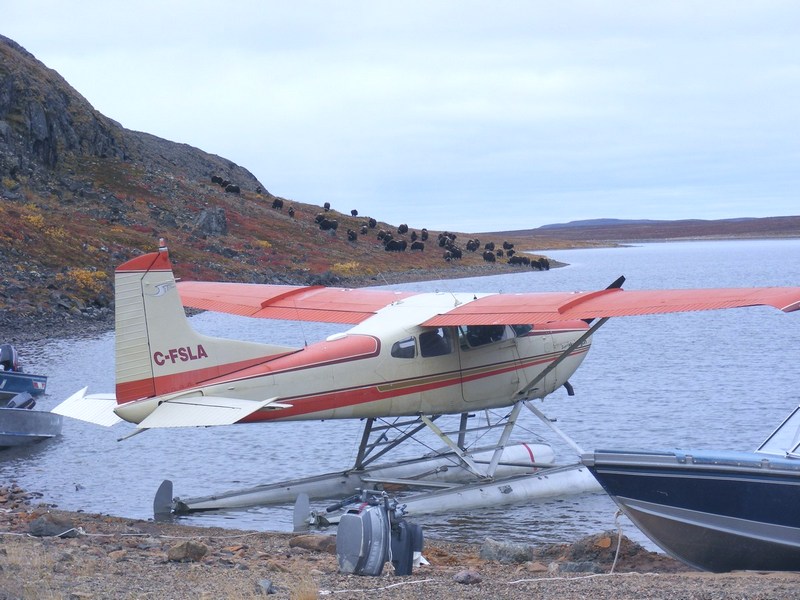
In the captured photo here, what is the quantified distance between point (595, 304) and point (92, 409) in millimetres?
6769

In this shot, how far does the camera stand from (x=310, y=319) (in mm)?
16797

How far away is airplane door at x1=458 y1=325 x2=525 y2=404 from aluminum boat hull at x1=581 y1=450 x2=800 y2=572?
4.62 m

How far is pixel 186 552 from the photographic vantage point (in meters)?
10.1

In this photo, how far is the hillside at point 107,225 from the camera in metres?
43.0

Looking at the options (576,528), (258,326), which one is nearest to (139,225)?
Result: (258,326)

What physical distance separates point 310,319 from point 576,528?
17.7 ft

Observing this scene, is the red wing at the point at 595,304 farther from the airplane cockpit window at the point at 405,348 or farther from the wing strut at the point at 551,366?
the wing strut at the point at 551,366

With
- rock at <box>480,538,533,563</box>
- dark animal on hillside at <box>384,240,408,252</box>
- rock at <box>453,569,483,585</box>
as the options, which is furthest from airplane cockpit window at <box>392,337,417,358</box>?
dark animal on hillside at <box>384,240,408,252</box>

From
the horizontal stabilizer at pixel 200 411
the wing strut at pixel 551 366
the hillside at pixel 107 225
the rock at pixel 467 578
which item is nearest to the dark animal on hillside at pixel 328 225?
the hillside at pixel 107 225

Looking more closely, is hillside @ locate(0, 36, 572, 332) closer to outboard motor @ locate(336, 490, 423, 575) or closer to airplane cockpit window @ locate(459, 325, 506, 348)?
airplane cockpit window @ locate(459, 325, 506, 348)

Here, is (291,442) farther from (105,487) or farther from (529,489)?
(529,489)

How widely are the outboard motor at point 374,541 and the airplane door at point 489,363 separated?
5672 mm

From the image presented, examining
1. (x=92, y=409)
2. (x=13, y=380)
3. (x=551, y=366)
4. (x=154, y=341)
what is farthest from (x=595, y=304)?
(x=13, y=380)

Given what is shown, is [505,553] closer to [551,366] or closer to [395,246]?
[551,366]
